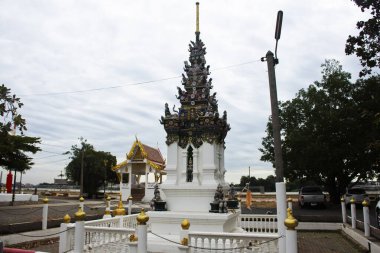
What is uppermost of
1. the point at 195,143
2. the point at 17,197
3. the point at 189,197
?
the point at 195,143

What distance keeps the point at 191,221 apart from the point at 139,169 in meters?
27.7

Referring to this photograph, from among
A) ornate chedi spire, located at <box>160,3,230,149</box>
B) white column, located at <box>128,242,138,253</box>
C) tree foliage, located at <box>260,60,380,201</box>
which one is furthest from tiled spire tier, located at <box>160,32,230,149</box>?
tree foliage, located at <box>260,60,380,201</box>

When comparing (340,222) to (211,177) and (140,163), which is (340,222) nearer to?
(211,177)

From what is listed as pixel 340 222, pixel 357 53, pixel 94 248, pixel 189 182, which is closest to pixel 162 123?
pixel 189 182

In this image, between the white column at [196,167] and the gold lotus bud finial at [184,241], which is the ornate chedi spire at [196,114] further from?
the gold lotus bud finial at [184,241]

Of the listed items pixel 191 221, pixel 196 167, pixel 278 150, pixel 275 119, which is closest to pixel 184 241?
pixel 191 221

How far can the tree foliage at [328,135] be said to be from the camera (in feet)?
85.0

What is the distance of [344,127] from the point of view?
26000 mm

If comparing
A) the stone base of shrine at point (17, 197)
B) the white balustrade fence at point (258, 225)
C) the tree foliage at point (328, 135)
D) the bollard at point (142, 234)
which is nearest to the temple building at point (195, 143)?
the white balustrade fence at point (258, 225)

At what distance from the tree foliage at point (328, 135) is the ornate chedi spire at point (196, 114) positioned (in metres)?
16.1

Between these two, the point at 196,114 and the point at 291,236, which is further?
the point at 196,114

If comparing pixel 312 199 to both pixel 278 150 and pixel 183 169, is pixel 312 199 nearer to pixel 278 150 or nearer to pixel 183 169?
pixel 183 169

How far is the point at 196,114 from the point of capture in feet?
39.1

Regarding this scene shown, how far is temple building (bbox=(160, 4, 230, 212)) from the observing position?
11031 millimetres
